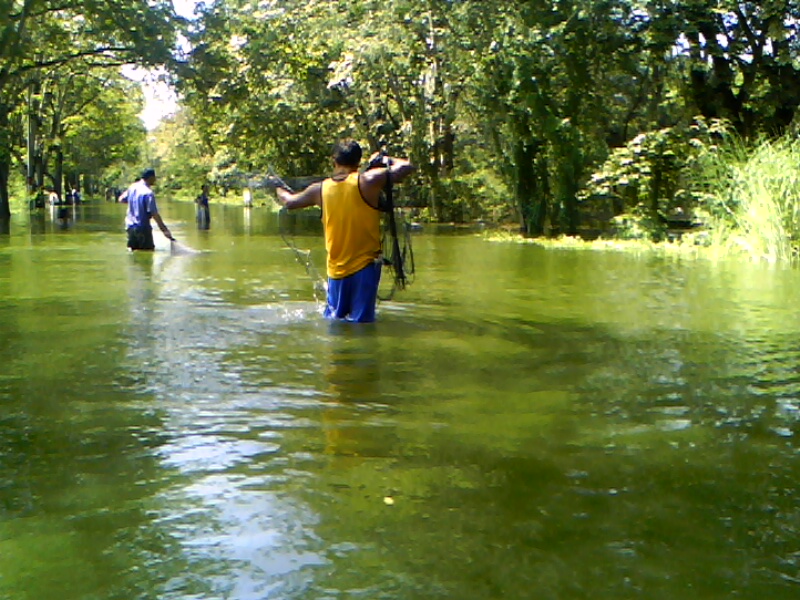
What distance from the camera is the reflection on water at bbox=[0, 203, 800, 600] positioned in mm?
3777

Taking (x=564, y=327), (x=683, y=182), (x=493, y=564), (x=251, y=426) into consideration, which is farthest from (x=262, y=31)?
(x=493, y=564)

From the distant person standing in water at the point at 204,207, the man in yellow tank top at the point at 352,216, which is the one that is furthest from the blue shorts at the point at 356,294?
the distant person standing in water at the point at 204,207

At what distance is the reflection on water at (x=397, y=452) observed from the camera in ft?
12.4

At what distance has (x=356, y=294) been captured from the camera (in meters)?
9.70

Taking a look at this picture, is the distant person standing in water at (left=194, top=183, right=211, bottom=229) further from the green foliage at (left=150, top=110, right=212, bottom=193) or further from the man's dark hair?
the green foliage at (left=150, top=110, right=212, bottom=193)

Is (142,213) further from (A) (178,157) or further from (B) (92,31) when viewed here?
(A) (178,157)

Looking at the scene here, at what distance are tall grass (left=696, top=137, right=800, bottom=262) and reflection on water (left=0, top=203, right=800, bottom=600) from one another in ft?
24.8

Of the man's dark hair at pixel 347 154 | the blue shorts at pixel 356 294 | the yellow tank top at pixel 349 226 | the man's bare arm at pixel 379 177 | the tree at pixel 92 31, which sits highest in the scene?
the tree at pixel 92 31

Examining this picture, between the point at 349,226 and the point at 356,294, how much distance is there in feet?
2.60

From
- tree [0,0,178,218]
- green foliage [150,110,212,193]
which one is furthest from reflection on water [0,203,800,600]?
green foliage [150,110,212,193]

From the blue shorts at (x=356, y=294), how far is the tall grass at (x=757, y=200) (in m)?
11.1

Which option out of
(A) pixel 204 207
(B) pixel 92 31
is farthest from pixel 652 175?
(B) pixel 92 31

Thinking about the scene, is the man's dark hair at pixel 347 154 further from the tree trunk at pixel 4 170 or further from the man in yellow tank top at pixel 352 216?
the tree trunk at pixel 4 170

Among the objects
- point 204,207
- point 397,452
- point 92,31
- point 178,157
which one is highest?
point 178,157
